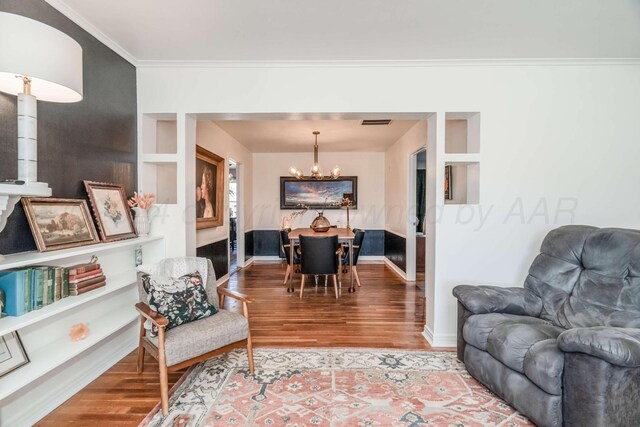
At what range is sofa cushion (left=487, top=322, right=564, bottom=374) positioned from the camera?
184cm

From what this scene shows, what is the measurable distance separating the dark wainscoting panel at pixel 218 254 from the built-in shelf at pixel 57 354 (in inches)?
69.4

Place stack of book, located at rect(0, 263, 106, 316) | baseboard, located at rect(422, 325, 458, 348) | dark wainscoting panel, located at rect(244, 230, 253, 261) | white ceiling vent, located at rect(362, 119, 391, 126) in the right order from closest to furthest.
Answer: stack of book, located at rect(0, 263, 106, 316) → baseboard, located at rect(422, 325, 458, 348) → white ceiling vent, located at rect(362, 119, 391, 126) → dark wainscoting panel, located at rect(244, 230, 253, 261)

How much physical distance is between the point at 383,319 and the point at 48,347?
112 inches

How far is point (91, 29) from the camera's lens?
234 centimetres

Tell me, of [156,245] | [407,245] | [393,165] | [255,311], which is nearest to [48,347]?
[156,245]

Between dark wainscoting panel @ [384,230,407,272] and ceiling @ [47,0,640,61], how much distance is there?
130 inches

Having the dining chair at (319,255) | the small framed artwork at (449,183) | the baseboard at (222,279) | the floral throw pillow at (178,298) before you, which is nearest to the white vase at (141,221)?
the floral throw pillow at (178,298)

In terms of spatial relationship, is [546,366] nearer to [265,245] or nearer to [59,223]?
[59,223]

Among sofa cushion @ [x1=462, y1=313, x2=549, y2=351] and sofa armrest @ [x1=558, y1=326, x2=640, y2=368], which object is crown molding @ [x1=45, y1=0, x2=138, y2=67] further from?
sofa armrest @ [x1=558, y1=326, x2=640, y2=368]

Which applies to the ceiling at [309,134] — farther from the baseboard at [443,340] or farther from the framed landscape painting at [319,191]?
the baseboard at [443,340]

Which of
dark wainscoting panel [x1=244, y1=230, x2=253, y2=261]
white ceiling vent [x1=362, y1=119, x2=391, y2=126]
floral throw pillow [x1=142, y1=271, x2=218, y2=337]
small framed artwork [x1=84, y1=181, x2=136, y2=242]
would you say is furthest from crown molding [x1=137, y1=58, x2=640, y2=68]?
dark wainscoting panel [x1=244, y1=230, x2=253, y2=261]

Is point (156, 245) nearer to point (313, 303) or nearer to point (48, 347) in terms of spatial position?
point (48, 347)

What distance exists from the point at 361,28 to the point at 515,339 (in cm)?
234

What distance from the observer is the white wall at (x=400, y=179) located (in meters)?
4.69
